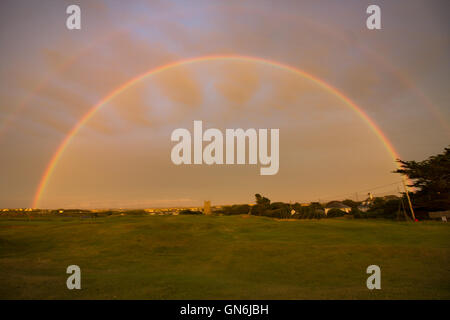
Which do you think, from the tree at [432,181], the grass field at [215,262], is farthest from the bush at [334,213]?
the grass field at [215,262]

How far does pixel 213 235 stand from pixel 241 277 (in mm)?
16826

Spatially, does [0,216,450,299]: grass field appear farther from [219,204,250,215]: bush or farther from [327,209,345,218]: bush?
[219,204,250,215]: bush

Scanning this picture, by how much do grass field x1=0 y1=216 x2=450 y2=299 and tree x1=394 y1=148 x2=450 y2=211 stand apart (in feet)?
147

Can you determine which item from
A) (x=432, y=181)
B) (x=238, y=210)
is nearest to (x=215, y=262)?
(x=432, y=181)

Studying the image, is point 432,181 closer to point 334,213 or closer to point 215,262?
point 334,213

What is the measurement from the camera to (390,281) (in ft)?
57.8

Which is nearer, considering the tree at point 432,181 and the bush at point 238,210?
the tree at point 432,181

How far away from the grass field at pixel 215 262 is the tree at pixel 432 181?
44867 mm

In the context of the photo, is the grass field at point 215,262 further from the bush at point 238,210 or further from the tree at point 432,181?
the bush at point 238,210

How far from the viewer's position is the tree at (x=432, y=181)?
7138 centimetres

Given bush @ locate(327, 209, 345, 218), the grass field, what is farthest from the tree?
the grass field

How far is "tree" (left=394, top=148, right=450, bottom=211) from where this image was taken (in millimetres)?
71375

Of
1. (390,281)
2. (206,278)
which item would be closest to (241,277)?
(206,278)
